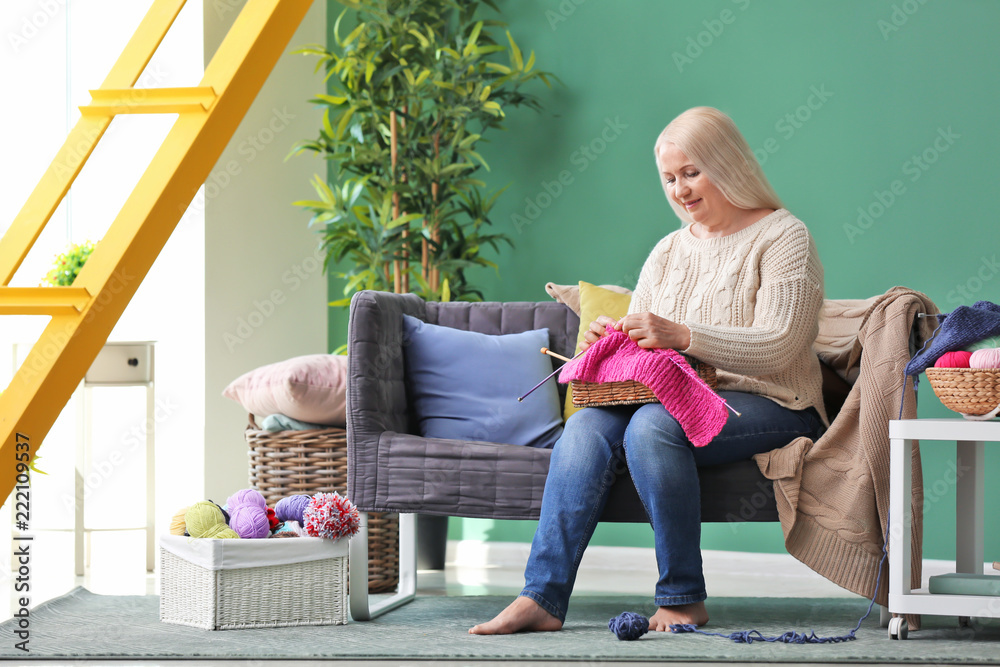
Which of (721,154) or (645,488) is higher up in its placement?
(721,154)

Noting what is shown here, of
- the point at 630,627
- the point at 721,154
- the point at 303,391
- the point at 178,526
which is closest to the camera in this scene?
the point at 630,627

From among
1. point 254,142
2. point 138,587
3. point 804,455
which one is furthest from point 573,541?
point 254,142

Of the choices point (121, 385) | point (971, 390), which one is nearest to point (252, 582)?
point (121, 385)

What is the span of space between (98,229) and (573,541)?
7.47 ft

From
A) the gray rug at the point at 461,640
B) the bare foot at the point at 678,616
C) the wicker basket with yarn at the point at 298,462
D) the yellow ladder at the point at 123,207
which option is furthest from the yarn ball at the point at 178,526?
the bare foot at the point at 678,616

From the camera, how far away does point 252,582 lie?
1896mm

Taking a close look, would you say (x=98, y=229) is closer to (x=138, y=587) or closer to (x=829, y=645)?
(x=138, y=587)

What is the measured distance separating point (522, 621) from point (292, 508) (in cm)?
54

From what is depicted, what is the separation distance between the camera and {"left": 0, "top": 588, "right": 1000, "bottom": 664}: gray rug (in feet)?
5.49

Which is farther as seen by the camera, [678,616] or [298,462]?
[298,462]

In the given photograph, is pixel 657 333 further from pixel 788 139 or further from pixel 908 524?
pixel 788 139

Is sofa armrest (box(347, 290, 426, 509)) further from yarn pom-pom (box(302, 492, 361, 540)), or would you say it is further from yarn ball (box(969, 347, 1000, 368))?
yarn ball (box(969, 347, 1000, 368))

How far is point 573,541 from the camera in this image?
1.81m

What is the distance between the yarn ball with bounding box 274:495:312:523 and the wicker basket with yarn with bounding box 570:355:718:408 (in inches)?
22.8
